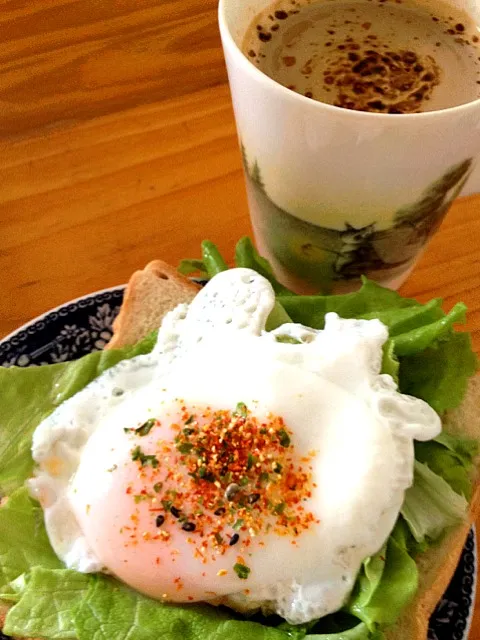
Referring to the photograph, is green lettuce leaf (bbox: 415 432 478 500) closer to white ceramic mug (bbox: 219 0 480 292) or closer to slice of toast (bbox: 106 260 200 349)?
white ceramic mug (bbox: 219 0 480 292)

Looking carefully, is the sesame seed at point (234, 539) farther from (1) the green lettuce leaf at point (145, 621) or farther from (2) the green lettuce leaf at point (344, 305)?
(2) the green lettuce leaf at point (344, 305)

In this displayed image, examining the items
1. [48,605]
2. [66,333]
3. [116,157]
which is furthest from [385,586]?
[116,157]

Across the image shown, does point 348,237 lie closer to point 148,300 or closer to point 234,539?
point 148,300

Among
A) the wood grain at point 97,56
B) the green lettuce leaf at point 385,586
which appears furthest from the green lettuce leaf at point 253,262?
the wood grain at point 97,56

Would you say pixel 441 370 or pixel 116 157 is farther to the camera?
pixel 116 157

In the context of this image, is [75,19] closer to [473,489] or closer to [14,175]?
[14,175]

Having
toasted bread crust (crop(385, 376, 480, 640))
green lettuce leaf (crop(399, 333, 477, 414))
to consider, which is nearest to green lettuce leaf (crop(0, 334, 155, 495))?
green lettuce leaf (crop(399, 333, 477, 414))
